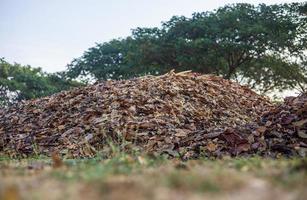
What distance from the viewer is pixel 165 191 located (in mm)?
1208

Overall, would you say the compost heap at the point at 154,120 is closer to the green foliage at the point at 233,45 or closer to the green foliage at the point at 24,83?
the green foliage at the point at 233,45

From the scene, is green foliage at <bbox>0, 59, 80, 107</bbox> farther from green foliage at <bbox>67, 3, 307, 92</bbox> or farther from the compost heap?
the compost heap

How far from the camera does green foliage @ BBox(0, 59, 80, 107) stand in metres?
23.5

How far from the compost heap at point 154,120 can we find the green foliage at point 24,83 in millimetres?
15156

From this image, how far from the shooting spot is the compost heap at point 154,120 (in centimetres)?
494

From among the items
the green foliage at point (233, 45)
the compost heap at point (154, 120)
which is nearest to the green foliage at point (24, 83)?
the green foliage at point (233, 45)

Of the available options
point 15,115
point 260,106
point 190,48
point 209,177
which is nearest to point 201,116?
point 260,106

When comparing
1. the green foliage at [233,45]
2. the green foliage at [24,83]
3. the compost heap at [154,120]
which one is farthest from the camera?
the green foliage at [24,83]

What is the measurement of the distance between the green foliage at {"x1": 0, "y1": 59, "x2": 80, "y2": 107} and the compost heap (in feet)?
49.7

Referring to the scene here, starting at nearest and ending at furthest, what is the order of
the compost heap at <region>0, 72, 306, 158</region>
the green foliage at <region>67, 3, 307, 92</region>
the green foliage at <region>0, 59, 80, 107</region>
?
the compost heap at <region>0, 72, 306, 158</region>
the green foliage at <region>67, 3, 307, 92</region>
the green foliage at <region>0, 59, 80, 107</region>

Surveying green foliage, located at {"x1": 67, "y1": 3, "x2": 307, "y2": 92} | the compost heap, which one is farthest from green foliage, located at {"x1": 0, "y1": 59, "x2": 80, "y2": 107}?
the compost heap

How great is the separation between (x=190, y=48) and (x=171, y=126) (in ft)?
36.4

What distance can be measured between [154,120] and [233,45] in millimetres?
11013

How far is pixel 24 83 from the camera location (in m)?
24.4
